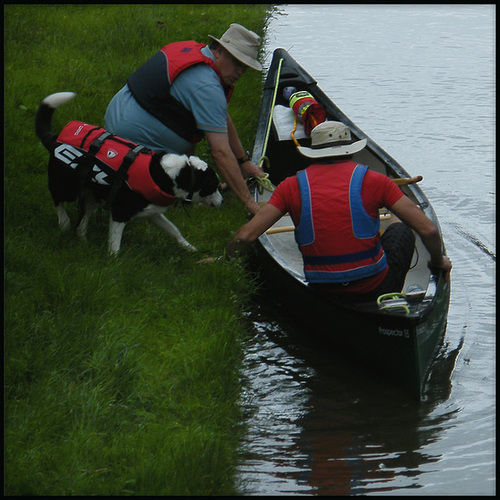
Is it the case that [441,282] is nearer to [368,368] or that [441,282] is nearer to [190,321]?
[368,368]

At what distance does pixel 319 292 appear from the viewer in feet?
18.7

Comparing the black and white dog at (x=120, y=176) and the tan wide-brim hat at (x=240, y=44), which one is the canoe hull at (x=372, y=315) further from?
the tan wide-brim hat at (x=240, y=44)

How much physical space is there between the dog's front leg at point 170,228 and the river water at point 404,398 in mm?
779

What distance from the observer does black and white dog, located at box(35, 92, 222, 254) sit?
19.6 feet

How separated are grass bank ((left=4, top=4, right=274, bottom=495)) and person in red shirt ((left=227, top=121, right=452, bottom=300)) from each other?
33.3 inches

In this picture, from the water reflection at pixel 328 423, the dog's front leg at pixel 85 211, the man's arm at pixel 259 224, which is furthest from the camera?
the dog's front leg at pixel 85 211

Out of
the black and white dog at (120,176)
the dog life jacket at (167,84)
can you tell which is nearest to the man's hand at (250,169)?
the dog life jacket at (167,84)

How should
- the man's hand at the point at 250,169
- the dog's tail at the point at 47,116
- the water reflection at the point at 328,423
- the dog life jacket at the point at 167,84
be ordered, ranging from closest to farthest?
the water reflection at the point at 328,423, the dog's tail at the point at 47,116, the dog life jacket at the point at 167,84, the man's hand at the point at 250,169

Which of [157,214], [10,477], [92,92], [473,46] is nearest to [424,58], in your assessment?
[473,46]

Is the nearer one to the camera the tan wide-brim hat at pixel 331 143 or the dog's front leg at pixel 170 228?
the tan wide-brim hat at pixel 331 143

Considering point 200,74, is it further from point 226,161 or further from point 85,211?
point 85,211

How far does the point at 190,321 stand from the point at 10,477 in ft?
7.29

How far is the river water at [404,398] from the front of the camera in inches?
187

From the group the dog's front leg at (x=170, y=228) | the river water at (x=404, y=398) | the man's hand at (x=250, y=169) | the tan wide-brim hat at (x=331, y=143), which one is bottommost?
the river water at (x=404, y=398)
